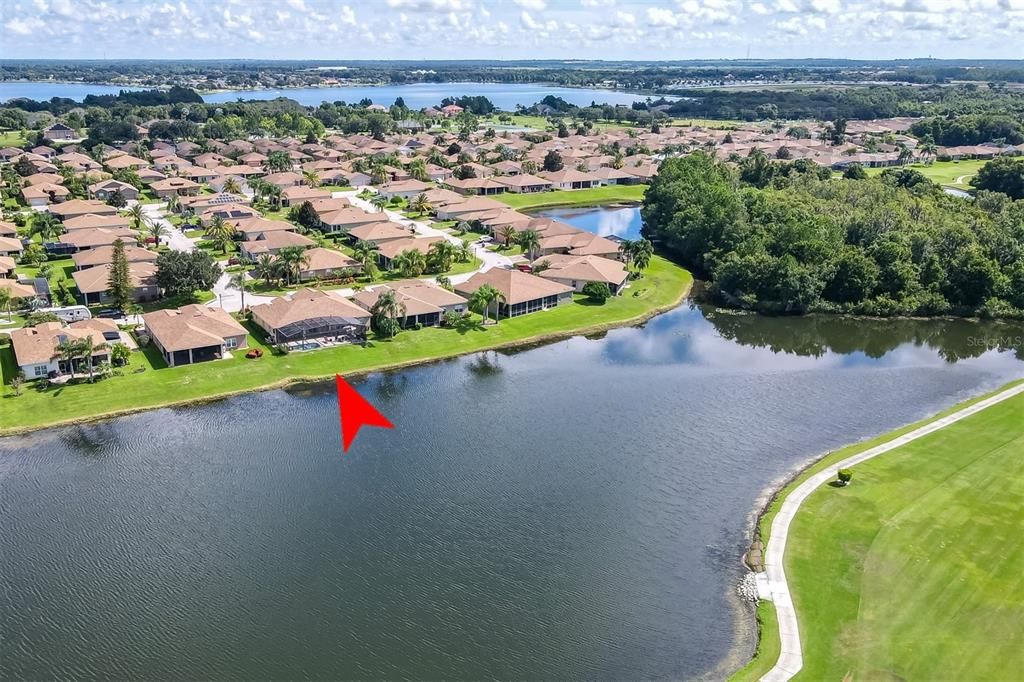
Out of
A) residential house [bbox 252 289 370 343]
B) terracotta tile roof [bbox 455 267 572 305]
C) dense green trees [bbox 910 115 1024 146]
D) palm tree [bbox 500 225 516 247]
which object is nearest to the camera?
residential house [bbox 252 289 370 343]

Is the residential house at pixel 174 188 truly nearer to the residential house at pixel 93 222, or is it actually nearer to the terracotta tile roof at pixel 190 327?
the residential house at pixel 93 222

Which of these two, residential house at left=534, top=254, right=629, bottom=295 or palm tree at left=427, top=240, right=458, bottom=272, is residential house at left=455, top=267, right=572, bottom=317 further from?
palm tree at left=427, top=240, right=458, bottom=272

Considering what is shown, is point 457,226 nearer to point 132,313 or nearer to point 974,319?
point 132,313

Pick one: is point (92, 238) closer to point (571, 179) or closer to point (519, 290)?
point (519, 290)

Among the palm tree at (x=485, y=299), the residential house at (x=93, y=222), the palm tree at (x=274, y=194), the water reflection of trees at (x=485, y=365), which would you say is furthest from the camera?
the palm tree at (x=274, y=194)

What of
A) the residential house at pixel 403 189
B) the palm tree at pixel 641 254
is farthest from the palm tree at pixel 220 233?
the palm tree at pixel 641 254

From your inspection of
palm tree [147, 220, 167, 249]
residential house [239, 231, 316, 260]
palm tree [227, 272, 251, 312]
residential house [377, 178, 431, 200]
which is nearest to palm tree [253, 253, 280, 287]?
palm tree [227, 272, 251, 312]

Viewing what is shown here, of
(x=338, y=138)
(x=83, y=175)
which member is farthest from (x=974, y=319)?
(x=338, y=138)
